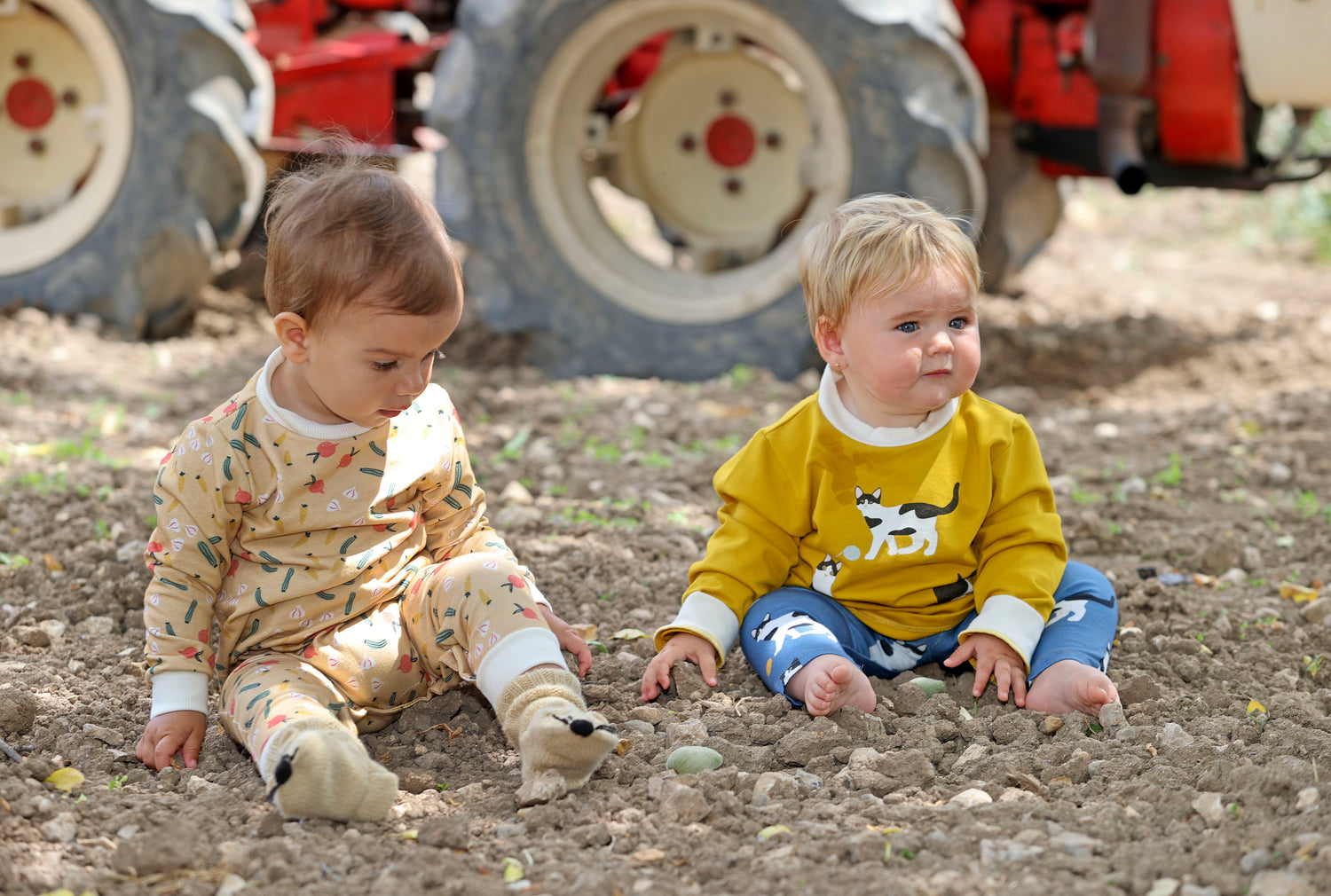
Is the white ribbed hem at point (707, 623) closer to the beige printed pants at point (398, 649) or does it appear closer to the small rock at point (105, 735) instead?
the beige printed pants at point (398, 649)

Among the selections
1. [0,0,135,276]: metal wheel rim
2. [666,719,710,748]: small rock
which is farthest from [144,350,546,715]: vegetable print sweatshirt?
[0,0,135,276]: metal wheel rim

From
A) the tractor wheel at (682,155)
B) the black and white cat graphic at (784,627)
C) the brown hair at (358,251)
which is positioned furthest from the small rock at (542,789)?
the tractor wheel at (682,155)

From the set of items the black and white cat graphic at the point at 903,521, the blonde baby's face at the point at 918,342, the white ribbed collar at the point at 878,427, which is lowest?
the black and white cat graphic at the point at 903,521

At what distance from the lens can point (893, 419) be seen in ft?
7.63

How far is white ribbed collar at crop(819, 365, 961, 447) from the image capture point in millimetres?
2307

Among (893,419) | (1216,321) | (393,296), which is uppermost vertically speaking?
(393,296)

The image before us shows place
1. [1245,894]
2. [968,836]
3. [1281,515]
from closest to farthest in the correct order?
1. [1245,894]
2. [968,836]
3. [1281,515]

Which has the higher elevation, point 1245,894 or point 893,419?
point 893,419

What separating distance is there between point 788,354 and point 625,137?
0.98m

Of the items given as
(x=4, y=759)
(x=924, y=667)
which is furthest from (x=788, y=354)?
(x=4, y=759)

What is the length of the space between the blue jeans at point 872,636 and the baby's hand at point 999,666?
52 mm

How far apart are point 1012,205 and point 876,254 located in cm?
313

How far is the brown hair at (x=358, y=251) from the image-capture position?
198cm

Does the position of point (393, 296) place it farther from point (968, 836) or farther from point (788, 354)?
point (788, 354)
